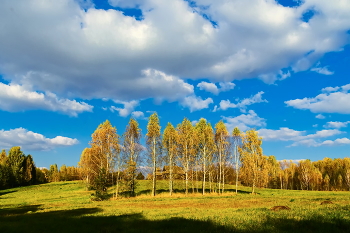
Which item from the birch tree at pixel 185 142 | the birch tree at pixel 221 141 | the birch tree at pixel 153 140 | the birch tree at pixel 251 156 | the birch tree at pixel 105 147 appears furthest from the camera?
the birch tree at pixel 221 141

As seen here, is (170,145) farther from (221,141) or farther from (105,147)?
(105,147)

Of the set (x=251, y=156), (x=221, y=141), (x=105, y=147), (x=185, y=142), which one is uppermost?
(x=221, y=141)

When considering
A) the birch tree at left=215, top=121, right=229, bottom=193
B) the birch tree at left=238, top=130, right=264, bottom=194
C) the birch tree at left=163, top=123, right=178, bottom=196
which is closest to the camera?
the birch tree at left=163, top=123, right=178, bottom=196

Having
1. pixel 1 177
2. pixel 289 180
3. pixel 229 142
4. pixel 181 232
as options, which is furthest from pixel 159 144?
pixel 289 180

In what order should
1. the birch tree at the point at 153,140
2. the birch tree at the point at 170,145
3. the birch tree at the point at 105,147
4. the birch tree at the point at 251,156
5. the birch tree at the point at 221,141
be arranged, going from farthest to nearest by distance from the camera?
the birch tree at the point at 221,141 < the birch tree at the point at 251,156 < the birch tree at the point at 170,145 < the birch tree at the point at 153,140 < the birch tree at the point at 105,147

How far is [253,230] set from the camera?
10.8 metres

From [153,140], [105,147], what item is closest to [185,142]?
[153,140]

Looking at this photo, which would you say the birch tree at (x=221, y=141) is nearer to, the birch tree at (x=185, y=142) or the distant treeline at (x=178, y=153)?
the distant treeline at (x=178, y=153)

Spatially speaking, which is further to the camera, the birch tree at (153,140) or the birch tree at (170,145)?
the birch tree at (170,145)

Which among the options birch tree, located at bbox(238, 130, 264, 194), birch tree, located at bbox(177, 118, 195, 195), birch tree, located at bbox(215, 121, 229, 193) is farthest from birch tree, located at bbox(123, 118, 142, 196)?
birch tree, located at bbox(238, 130, 264, 194)

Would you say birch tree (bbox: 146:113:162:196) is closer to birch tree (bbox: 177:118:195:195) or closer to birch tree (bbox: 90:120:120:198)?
birch tree (bbox: 177:118:195:195)

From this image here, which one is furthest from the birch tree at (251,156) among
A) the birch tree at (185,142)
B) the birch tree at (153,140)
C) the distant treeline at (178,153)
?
the birch tree at (153,140)

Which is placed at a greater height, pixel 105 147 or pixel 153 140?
pixel 153 140

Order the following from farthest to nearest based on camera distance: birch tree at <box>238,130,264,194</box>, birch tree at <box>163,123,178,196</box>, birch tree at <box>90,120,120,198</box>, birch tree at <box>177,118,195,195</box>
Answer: birch tree at <box>238,130,264,194</box>, birch tree at <box>177,118,195,195</box>, birch tree at <box>163,123,178,196</box>, birch tree at <box>90,120,120,198</box>
